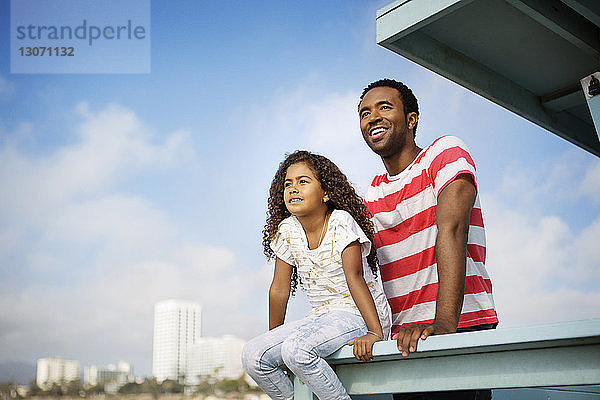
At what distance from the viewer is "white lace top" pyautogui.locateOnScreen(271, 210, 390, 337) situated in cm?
183

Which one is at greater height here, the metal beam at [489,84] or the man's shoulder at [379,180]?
the metal beam at [489,84]

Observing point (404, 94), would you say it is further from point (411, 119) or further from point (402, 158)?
point (402, 158)

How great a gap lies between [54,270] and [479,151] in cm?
1787

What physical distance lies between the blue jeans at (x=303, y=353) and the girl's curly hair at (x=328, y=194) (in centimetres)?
31

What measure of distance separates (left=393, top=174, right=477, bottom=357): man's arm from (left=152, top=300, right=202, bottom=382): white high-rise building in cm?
2469

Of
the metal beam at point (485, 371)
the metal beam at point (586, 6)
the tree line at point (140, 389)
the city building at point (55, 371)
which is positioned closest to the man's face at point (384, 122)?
the metal beam at point (586, 6)

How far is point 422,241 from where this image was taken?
5.84 ft

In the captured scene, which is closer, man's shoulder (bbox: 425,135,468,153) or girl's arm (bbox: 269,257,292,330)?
man's shoulder (bbox: 425,135,468,153)

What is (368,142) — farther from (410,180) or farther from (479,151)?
(479,151)

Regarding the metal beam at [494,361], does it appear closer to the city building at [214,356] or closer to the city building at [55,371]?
the city building at [214,356]

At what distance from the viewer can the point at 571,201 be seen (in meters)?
10.1

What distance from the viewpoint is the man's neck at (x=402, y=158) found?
193 cm

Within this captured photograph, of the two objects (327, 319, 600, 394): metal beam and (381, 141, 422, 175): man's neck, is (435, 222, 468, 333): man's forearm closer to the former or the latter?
(327, 319, 600, 394): metal beam

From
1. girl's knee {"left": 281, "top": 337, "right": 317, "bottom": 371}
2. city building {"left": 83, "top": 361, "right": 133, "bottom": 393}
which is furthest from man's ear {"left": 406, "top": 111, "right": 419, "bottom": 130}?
city building {"left": 83, "top": 361, "right": 133, "bottom": 393}
